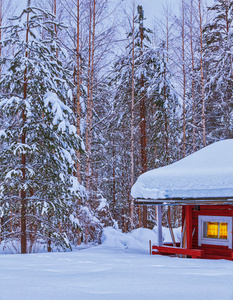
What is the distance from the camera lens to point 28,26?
12.5m

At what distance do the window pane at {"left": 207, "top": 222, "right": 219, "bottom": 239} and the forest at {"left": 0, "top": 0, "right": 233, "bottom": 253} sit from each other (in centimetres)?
Result: 456

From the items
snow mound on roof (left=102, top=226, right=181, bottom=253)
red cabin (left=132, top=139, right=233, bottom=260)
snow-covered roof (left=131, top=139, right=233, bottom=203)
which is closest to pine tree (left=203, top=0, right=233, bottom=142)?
snow mound on roof (left=102, top=226, right=181, bottom=253)

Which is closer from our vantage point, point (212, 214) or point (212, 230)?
point (212, 214)

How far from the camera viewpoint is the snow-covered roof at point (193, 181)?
437 inches

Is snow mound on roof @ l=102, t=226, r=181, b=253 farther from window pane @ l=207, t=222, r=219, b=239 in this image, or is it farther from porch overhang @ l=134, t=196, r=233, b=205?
porch overhang @ l=134, t=196, r=233, b=205

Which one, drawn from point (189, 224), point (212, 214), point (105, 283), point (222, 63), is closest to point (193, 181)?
point (212, 214)

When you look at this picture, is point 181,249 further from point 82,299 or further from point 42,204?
point 82,299

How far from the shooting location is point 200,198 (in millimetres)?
11328

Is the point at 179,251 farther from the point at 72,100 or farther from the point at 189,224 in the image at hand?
the point at 72,100

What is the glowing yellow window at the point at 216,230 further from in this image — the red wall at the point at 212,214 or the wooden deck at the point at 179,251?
the wooden deck at the point at 179,251

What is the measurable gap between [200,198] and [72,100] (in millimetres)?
6191

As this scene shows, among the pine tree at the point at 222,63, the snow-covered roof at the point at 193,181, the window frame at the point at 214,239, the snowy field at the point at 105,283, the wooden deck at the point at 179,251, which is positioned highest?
the pine tree at the point at 222,63

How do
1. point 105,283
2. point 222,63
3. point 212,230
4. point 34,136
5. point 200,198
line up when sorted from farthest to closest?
point 222,63
point 34,136
point 212,230
point 200,198
point 105,283

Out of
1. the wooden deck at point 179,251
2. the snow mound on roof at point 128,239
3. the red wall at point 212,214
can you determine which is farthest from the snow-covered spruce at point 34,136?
the red wall at point 212,214
